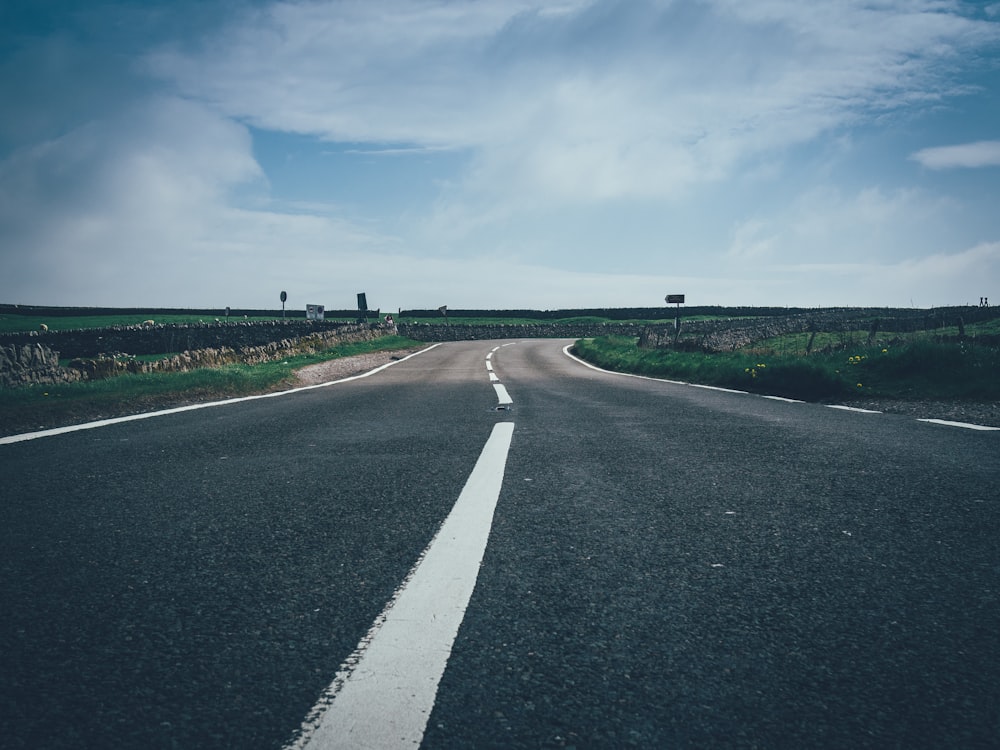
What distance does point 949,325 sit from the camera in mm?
30938

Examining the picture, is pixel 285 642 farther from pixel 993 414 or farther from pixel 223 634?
pixel 993 414

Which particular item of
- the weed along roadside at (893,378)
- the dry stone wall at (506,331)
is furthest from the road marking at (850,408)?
the dry stone wall at (506,331)

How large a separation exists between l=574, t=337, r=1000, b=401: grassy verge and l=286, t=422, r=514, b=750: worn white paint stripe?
9.55 metres

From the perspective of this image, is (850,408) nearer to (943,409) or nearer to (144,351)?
(943,409)

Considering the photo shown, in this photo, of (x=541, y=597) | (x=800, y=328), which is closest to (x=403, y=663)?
(x=541, y=597)

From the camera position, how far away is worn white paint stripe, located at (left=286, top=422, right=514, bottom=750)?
55.1 inches

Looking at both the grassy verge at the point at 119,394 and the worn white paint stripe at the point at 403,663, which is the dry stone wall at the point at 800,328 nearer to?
the grassy verge at the point at 119,394

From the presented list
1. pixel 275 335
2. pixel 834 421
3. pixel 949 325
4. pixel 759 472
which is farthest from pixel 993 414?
pixel 275 335

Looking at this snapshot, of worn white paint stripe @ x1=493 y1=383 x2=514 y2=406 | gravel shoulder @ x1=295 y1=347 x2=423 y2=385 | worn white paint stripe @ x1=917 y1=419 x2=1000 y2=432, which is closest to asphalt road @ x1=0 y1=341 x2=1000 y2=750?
worn white paint stripe @ x1=917 y1=419 x2=1000 y2=432

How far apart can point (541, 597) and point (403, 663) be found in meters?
0.61

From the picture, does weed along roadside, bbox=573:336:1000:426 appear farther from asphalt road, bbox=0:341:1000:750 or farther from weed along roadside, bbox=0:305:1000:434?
asphalt road, bbox=0:341:1000:750

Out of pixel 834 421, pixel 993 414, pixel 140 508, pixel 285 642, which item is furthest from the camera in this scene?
pixel 993 414

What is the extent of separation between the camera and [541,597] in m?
2.15

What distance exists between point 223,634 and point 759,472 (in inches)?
140
